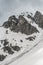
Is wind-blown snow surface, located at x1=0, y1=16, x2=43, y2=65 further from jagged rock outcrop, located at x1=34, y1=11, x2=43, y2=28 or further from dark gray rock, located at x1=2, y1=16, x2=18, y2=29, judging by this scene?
jagged rock outcrop, located at x1=34, y1=11, x2=43, y2=28

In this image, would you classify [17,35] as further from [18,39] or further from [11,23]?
[11,23]

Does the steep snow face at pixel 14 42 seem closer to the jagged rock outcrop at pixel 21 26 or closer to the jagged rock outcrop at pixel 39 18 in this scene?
the jagged rock outcrop at pixel 21 26

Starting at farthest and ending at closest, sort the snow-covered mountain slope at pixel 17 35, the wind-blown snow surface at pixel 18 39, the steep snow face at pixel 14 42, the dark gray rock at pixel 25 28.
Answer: the dark gray rock at pixel 25 28 < the wind-blown snow surface at pixel 18 39 < the snow-covered mountain slope at pixel 17 35 < the steep snow face at pixel 14 42

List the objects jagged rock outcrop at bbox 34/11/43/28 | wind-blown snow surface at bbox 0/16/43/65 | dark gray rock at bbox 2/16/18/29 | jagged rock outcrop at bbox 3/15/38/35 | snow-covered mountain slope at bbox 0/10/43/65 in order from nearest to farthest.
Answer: snow-covered mountain slope at bbox 0/10/43/65 < wind-blown snow surface at bbox 0/16/43/65 < jagged rock outcrop at bbox 3/15/38/35 < dark gray rock at bbox 2/16/18/29 < jagged rock outcrop at bbox 34/11/43/28

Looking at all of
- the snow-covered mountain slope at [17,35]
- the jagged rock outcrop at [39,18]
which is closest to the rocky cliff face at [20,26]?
the snow-covered mountain slope at [17,35]

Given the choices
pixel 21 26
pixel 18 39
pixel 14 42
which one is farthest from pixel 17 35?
pixel 14 42

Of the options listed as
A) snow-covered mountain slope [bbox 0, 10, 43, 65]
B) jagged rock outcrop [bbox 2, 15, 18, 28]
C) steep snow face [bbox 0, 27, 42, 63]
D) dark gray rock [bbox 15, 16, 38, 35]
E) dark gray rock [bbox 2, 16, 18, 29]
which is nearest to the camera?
steep snow face [bbox 0, 27, 42, 63]

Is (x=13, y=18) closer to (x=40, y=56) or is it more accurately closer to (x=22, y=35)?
(x=22, y=35)

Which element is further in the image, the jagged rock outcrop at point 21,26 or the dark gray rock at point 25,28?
the jagged rock outcrop at point 21,26

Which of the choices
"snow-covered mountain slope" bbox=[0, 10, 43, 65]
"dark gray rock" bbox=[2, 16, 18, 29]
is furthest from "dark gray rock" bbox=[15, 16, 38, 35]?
"dark gray rock" bbox=[2, 16, 18, 29]
